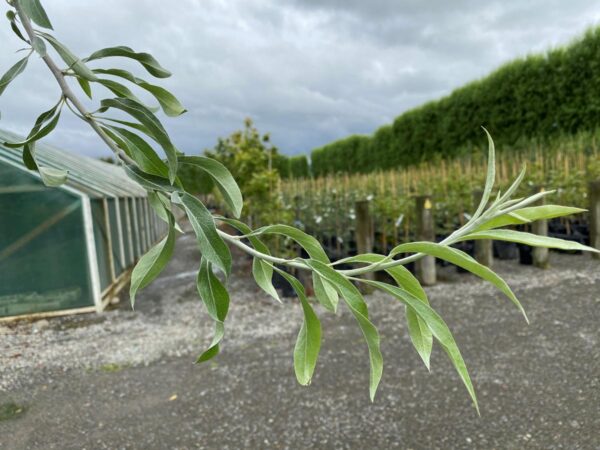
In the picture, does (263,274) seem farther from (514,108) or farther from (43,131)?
(514,108)

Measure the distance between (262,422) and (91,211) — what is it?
11.4 feet

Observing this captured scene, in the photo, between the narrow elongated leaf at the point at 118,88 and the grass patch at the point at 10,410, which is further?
the grass patch at the point at 10,410

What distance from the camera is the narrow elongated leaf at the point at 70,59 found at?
481 millimetres

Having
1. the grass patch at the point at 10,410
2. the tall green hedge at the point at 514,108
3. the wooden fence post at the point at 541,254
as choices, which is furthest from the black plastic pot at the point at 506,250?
the grass patch at the point at 10,410

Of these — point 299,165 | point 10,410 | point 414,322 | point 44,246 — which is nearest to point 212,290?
point 414,322

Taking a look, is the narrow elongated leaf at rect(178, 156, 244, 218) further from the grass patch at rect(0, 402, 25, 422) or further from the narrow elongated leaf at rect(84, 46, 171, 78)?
the grass patch at rect(0, 402, 25, 422)

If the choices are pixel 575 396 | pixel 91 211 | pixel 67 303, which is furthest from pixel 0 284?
pixel 575 396

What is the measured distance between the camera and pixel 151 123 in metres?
0.45

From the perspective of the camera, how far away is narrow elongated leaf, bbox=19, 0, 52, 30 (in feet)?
1.59

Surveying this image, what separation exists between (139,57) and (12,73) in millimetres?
146

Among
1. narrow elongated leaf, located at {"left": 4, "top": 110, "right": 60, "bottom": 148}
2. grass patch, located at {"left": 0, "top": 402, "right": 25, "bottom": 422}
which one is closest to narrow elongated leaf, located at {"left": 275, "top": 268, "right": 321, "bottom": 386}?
narrow elongated leaf, located at {"left": 4, "top": 110, "right": 60, "bottom": 148}

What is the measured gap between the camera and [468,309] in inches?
151

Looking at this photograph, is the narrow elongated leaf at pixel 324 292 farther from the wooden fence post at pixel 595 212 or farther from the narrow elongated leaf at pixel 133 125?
the wooden fence post at pixel 595 212

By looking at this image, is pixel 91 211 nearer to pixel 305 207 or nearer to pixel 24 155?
pixel 305 207
